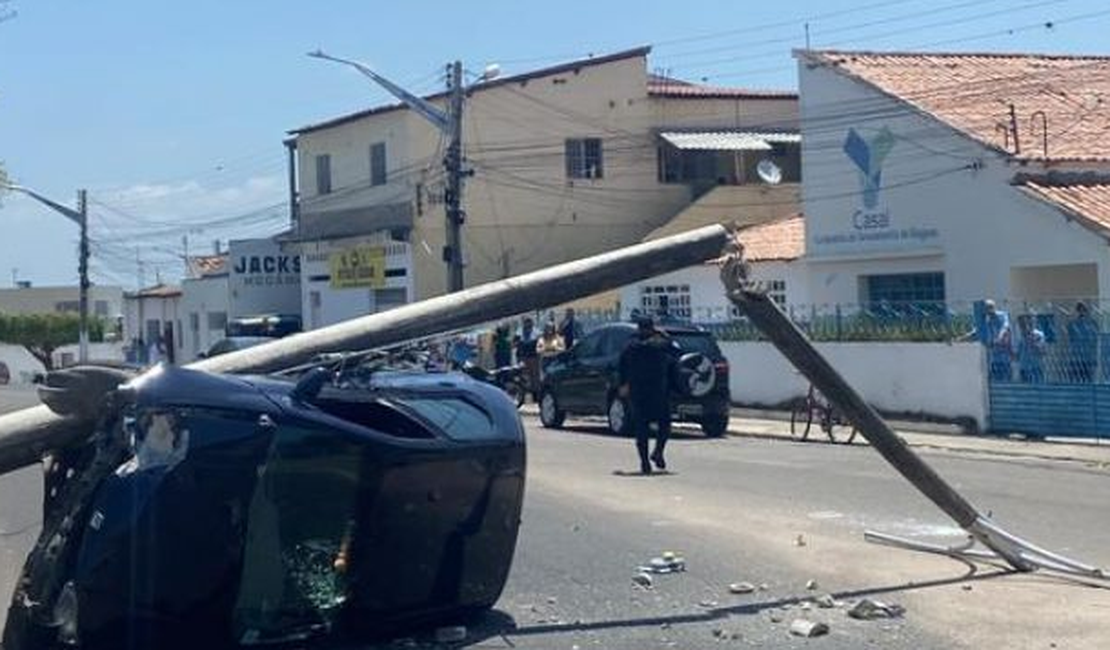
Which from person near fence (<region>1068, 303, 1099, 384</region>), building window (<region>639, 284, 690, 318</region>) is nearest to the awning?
building window (<region>639, 284, 690, 318</region>)

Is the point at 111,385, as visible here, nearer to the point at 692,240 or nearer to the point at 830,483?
the point at 692,240

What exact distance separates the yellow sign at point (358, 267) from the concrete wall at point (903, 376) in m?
22.2

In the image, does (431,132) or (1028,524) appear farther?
(431,132)

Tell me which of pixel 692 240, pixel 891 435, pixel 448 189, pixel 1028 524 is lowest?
pixel 1028 524

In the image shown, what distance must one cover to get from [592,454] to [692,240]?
11922 mm

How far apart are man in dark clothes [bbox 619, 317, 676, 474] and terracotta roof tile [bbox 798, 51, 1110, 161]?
1509 cm

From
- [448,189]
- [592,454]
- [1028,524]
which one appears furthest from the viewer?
[448,189]

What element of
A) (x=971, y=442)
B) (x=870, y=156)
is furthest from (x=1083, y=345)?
(x=870, y=156)

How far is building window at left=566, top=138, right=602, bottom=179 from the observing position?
5322cm

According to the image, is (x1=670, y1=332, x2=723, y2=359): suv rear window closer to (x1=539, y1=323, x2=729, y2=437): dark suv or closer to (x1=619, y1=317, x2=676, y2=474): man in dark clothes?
(x1=539, y1=323, x2=729, y2=437): dark suv

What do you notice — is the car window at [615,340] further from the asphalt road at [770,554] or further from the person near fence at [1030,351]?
the asphalt road at [770,554]

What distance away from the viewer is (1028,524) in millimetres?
15000

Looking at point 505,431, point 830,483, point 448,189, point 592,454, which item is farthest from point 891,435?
point 448,189

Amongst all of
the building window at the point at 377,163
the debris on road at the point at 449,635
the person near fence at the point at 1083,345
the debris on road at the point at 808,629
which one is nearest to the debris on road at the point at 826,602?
the debris on road at the point at 808,629
